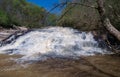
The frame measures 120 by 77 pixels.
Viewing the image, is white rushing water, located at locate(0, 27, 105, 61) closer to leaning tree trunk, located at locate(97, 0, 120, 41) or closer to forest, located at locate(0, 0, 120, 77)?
forest, located at locate(0, 0, 120, 77)

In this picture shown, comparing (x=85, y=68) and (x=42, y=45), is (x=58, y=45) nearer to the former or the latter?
(x=42, y=45)

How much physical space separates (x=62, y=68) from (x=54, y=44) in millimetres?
5768

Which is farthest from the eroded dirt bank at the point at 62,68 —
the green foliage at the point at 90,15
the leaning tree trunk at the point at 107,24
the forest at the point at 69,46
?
the leaning tree trunk at the point at 107,24

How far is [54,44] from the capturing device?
14195mm

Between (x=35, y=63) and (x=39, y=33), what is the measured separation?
7.40 metres

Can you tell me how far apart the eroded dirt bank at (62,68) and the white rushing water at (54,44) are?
2.70 metres

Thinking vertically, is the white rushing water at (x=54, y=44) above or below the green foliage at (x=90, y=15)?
below

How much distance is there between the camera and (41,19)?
4.34 m

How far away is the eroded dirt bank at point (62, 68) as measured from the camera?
766cm

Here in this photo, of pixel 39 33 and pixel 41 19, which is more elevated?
pixel 41 19

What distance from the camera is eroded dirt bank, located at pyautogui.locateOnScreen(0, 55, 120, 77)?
7660 mm

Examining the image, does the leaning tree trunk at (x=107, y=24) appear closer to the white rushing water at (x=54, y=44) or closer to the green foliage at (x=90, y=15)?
the green foliage at (x=90, y=15)

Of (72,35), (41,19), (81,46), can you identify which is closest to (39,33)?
(72,35)

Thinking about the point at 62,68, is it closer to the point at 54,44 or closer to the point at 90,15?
the point at 90,15
